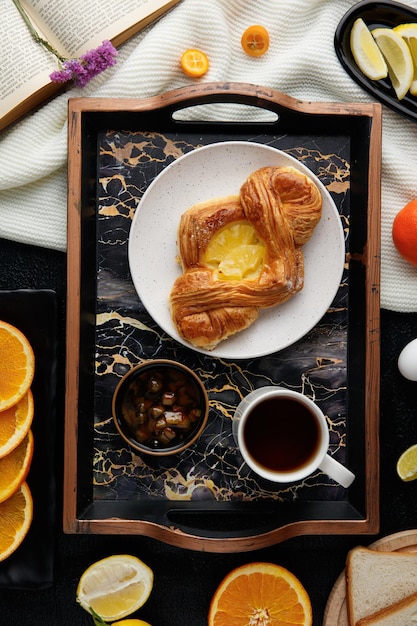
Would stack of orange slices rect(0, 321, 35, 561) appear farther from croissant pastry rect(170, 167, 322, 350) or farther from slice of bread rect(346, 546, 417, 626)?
slice of bread rect(346, 546, 417, 626)

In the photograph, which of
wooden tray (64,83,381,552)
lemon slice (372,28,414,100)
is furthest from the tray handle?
lemon slice (372,28,414,100)

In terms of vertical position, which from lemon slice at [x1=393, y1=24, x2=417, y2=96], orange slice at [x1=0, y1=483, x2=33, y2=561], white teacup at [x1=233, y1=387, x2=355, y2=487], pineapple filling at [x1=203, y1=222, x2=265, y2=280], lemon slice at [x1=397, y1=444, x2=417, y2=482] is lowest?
orange slice at [x1=0, y1=483, x2=33, y2=561]

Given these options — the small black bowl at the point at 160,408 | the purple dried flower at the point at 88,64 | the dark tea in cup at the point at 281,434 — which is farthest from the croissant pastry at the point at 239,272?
the purple dried flower at the point at 88,64

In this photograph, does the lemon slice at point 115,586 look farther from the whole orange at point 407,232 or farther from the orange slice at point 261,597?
the whole orange at point 407,232

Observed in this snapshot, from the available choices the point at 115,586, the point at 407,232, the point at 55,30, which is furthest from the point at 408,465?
the point at 55,30

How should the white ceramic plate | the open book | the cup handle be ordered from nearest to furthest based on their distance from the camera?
the cup handle → the white ceramic plate → the open book
